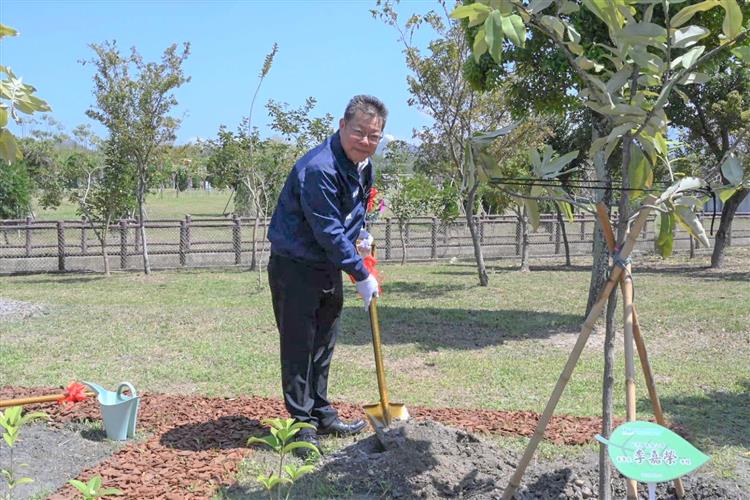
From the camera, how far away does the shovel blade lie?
161 inches

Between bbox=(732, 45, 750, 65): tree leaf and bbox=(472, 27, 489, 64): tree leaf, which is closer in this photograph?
bbox=(472, 27, 489, 64): tree leaf

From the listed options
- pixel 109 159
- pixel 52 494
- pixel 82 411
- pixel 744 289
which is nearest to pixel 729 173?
pixel 52 494

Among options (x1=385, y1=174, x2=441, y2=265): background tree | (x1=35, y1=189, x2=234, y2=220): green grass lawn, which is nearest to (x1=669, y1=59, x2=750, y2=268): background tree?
A: (x1=385, y1=174, x2=441, y2=265): background tree

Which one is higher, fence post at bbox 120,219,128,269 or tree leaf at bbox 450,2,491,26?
tree leaf at bbox 450,2,491,26

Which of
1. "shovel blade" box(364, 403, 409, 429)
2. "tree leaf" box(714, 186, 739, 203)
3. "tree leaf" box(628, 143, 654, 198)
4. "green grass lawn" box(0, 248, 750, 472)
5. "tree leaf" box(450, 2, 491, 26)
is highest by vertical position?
"tree leaf" box(450, 2, 491, 26)

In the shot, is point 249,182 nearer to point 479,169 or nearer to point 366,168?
point 366,168

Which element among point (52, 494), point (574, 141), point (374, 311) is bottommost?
point (52, 494)

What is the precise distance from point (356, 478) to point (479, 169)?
5.51ft

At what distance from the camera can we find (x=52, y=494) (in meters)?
3.58

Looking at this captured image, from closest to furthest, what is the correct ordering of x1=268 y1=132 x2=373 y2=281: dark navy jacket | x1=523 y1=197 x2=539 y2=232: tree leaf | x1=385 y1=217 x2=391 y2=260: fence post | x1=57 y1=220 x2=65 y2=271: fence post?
1. x1=523 y1=197 x2=539 y2=232: tree leaf
2. x1=268 y1=132 x2=373 y2=281: dark navy jacket
3. x1=57 y1=220 x2=65 y2=271: fence post
4. x1=385 y1=217 x2=391 y2=260: fence post

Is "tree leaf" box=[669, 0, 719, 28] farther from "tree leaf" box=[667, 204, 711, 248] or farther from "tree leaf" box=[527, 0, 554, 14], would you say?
"tree leaf" box=[667, 204, 711, 248]

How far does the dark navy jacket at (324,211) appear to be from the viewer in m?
3.89

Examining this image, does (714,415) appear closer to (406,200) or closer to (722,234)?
(722,234)

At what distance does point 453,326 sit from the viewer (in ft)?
29.9
